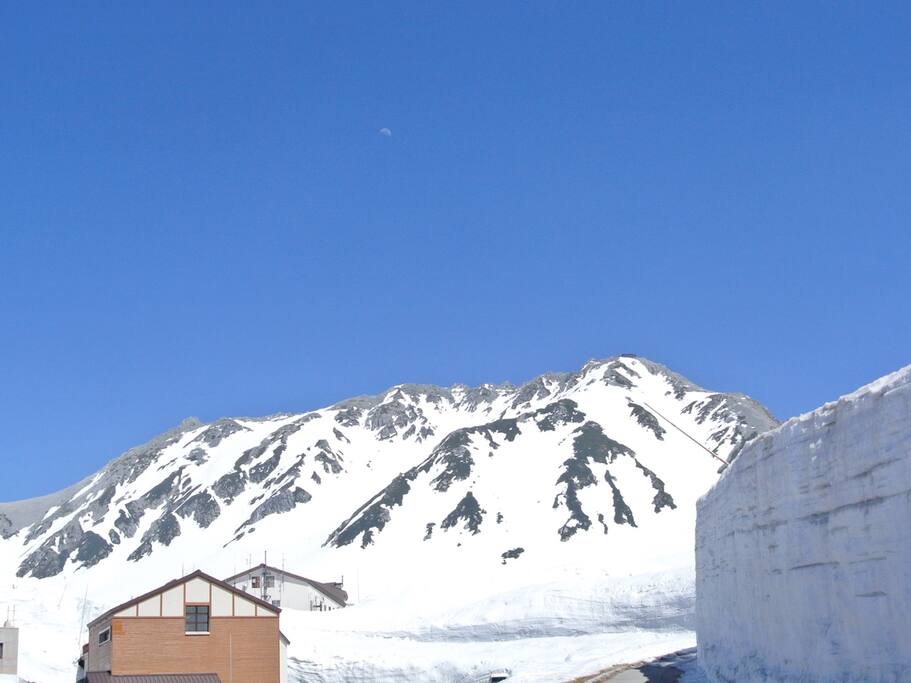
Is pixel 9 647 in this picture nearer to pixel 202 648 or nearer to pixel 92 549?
pixel 202 648

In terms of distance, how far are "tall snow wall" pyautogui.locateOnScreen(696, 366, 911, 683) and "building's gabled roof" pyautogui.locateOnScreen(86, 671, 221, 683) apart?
32.8 metres

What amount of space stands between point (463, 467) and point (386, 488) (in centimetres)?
1290

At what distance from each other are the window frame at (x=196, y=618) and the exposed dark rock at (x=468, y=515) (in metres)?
98.8

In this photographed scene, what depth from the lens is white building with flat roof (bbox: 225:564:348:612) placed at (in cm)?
9750

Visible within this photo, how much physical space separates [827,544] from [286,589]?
3244 inches

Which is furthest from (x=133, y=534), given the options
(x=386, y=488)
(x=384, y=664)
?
(x=384, y=664)

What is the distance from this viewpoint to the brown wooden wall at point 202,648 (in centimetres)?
5462

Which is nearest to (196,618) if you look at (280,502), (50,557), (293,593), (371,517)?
(293,593)

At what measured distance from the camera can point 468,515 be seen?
158750 millimetres

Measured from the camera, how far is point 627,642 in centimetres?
5162

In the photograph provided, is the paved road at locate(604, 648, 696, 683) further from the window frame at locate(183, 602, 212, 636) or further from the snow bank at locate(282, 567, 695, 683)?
the window frame at locate(183, 602, 212, 636)

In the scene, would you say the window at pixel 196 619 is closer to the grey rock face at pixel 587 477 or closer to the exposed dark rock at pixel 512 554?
the exposed dark rock at pixel 512 554

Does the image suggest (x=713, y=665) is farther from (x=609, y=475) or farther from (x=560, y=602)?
(x=609, y=475)

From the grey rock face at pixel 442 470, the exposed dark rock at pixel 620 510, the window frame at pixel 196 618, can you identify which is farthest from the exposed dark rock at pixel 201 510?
the window frame at pixel 196 618
